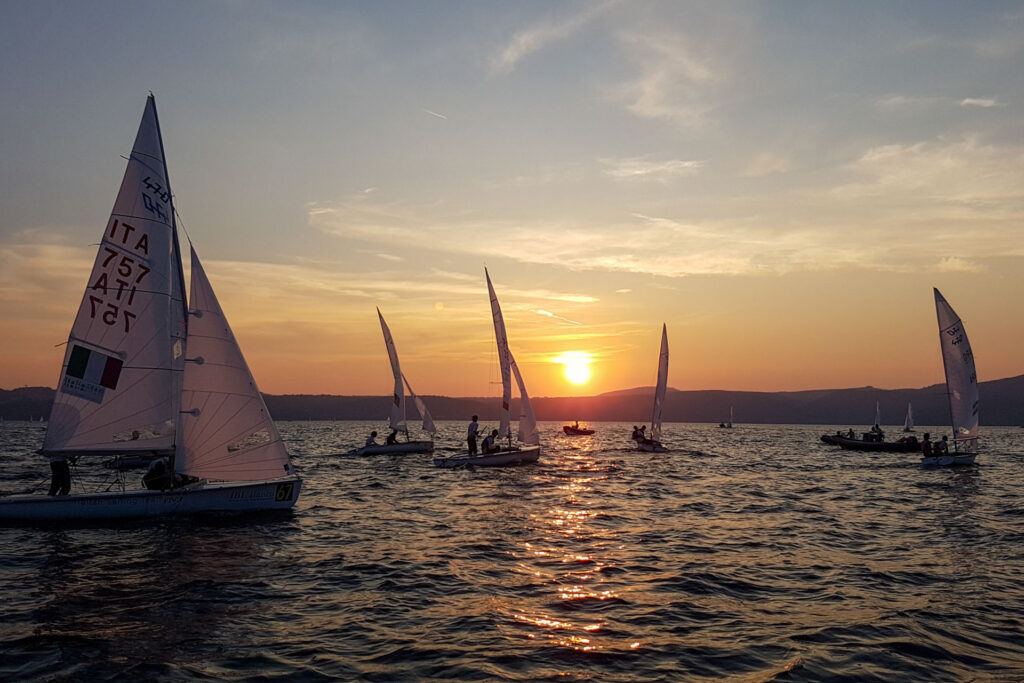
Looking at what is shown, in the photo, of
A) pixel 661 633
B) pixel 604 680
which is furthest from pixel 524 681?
pixel 661 633

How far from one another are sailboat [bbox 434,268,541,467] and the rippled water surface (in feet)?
44.2

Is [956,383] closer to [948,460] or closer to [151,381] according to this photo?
[948,460]

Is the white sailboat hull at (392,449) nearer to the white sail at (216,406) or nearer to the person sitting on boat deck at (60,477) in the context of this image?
the white sail at (216,406)

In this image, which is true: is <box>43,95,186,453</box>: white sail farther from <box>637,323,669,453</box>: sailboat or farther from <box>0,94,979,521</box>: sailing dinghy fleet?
<box>637,323,669,453</box>: sailboat

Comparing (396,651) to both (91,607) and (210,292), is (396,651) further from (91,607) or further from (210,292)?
(210,292)

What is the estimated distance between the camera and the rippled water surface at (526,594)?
394 inches

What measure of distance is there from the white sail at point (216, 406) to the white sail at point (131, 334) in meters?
1.08

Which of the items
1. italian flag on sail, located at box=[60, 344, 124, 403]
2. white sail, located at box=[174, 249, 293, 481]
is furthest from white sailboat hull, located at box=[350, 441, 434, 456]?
italian flag on sail, located at box=[60, 344, 124, 403]

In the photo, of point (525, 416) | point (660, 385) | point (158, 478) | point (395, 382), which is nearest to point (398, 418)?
point (395, 382)

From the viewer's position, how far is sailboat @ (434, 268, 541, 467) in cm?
4144

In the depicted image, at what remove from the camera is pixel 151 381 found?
70.3ft

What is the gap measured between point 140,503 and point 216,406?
11.8ft

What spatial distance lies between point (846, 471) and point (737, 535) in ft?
99.9

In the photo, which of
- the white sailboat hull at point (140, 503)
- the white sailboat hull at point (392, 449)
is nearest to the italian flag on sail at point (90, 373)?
the white sailboat hull at point (140, 503)
